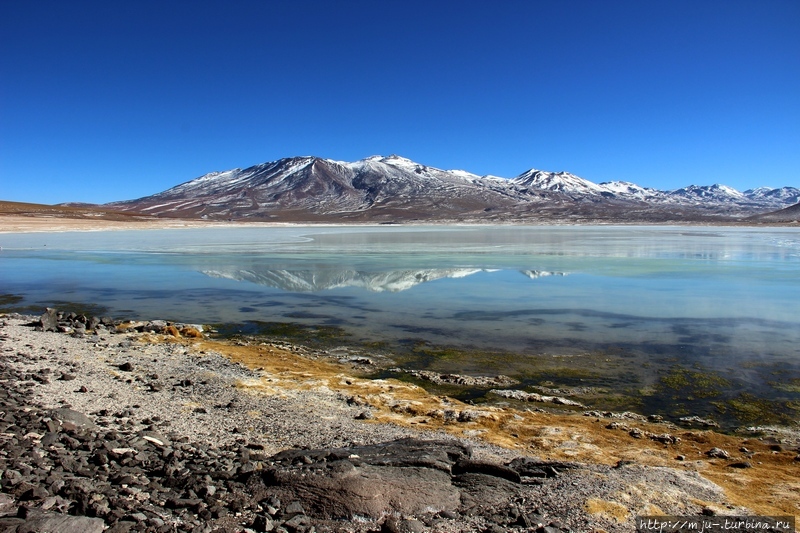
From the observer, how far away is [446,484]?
5.23m

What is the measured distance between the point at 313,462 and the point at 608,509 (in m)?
2.87

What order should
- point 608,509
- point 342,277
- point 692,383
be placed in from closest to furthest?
point 608,509 < point 692,383 < point 342,277

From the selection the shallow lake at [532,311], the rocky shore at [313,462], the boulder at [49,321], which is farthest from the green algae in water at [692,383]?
the boulder at [49,321]

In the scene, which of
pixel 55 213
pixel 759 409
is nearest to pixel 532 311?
pixel 759 409

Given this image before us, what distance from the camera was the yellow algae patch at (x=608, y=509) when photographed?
4805mm

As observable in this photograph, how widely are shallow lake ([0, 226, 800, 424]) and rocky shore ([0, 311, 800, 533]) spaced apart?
2.05 meters

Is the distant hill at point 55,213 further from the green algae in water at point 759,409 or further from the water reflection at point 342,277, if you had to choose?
the green algae in water at point 759,409

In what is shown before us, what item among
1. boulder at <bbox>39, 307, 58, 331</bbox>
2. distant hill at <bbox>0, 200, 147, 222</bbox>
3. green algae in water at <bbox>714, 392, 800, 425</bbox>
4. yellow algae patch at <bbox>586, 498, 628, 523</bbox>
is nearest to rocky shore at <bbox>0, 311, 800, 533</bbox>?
yellow algae patch at <bbox>586, 498, 628, 523</bbox>

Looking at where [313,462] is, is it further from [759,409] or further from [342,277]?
[342,277]

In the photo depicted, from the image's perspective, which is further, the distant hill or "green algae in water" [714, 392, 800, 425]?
the distant hill

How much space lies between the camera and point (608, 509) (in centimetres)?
492

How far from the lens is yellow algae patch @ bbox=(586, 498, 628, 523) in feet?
15.8

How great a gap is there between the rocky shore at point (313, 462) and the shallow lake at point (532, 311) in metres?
2.05

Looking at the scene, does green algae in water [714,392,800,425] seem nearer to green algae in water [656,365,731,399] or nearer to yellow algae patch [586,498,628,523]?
green algae in water [656,365,731,399]
